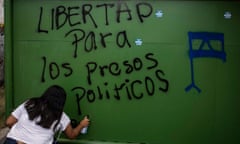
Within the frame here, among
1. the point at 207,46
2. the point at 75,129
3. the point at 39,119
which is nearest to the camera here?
the point at 39,119

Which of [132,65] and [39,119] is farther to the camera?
[132,65]

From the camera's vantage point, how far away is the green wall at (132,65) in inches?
149

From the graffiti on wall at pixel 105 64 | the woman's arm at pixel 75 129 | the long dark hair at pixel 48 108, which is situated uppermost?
the graffiti on wall at pixel 105 64

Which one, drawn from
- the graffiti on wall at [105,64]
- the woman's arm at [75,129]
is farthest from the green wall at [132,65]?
the woman's arm at [75,129]

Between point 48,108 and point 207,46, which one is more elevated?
point 207,46

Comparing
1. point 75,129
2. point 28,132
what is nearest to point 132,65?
point 75,129

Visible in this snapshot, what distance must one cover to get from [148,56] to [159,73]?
8.6 inches

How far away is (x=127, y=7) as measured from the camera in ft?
12.7

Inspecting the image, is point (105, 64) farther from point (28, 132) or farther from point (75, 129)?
point (28, 132)

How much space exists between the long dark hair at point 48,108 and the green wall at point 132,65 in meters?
0.54

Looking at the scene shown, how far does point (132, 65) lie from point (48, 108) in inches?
40.4

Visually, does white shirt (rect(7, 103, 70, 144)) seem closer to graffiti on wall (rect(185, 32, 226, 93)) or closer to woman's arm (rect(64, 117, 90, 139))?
woman's arm (rect(64, 117, 90, 139))

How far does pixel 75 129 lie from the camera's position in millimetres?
3918

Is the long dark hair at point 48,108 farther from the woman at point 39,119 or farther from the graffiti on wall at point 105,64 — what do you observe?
the graffiti on wall at point 105,64
